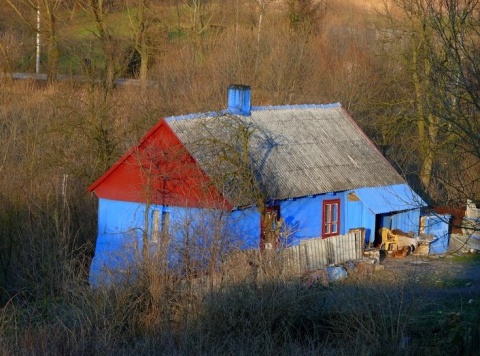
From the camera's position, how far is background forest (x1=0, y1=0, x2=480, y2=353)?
35.2ft

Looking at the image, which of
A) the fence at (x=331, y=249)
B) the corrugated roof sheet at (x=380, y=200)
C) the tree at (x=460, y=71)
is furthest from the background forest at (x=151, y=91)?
the fence at (x=331, y=249)

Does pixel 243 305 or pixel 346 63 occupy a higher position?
pixel 346 63

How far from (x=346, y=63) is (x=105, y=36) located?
9659 mm

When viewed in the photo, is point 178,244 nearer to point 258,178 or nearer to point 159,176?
point 159,176

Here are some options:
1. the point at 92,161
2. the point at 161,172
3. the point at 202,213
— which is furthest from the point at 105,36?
the point at 202,213

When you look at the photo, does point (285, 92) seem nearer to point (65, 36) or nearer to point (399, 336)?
point (65, 36)

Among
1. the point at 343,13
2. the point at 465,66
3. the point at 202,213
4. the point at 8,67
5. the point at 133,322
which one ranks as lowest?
the point at 133,322

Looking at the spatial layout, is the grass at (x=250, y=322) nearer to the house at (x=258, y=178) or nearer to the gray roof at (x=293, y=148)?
the house at (x=258, y=178)

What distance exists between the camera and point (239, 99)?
21078 mm

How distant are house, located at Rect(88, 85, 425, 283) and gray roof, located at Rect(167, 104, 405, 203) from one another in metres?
0.03

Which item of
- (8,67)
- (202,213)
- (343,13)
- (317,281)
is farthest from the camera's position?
(343,13)

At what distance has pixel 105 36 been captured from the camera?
1309 inches

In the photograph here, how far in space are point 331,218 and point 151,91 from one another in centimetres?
1196

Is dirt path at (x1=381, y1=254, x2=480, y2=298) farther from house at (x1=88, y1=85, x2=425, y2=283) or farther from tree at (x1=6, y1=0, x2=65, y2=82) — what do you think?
tree at (x1=6, y1=0, x2=65, y2=82)
